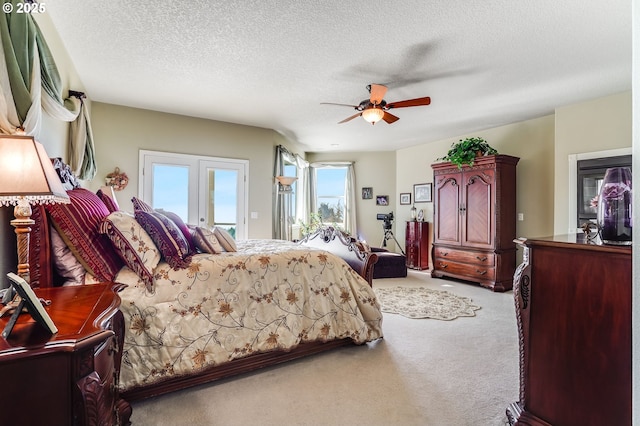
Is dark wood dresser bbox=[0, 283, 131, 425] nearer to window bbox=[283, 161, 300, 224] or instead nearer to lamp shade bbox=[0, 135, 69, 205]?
lamp shade bbox=[0, 135, 69, 205]

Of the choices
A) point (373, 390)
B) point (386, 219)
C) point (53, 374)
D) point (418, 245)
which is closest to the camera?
point (53, 374)

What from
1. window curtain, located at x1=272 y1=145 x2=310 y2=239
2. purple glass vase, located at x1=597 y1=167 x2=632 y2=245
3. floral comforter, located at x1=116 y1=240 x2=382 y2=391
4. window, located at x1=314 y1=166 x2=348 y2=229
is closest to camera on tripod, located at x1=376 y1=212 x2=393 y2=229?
window, located at x1=314 y1=166 x2=348 y2=229

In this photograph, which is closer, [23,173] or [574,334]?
[23,173]

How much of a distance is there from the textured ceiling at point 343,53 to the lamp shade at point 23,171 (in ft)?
5.45

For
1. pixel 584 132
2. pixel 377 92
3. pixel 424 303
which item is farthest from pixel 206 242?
pixel 584 132

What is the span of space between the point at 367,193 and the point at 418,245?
1829 mm

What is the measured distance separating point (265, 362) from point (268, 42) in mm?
2599

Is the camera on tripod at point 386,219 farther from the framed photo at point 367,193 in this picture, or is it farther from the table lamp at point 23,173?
the table lamp at point 23,173

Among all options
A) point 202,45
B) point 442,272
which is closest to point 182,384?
point 202,45

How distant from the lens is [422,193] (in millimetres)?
6598

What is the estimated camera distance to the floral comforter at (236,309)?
5.98ft

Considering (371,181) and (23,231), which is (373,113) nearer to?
(23,231)

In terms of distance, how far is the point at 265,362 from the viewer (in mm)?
2213

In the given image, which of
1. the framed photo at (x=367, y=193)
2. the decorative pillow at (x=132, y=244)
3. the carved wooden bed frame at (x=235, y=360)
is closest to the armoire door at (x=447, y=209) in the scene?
the framed photo at (x=367, y=193)
